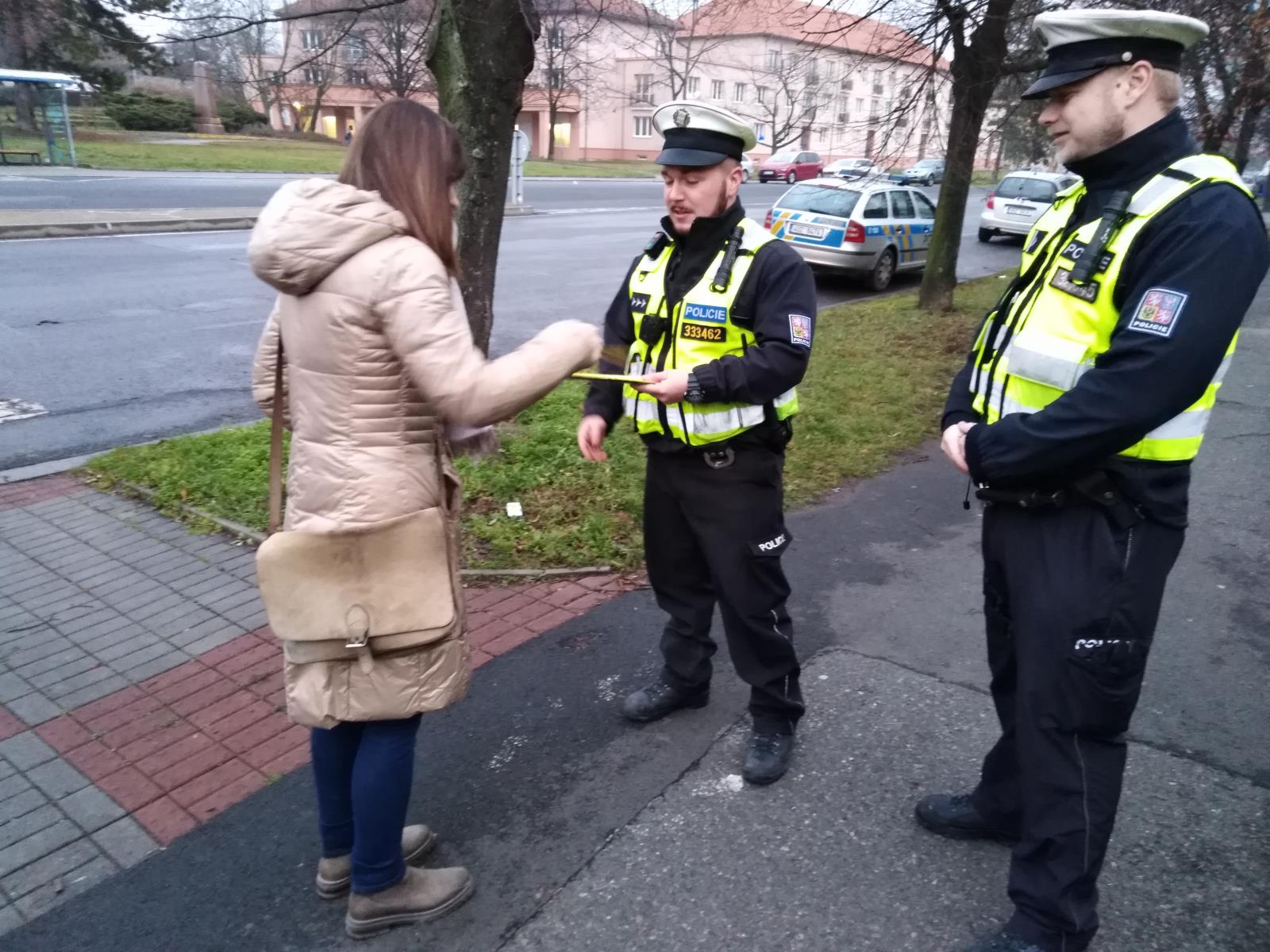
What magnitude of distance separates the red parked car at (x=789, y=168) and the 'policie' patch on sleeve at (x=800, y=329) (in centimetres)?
4195

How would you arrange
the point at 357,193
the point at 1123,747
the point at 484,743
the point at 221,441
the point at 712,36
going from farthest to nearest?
1. the point at 712,36
2. the point at 221,441
3. the point at 484,743
4. the point at 1123,747
5. the point at 357,193

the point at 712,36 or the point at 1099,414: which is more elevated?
the point at 712,36

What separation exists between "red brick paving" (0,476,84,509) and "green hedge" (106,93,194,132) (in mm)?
45158

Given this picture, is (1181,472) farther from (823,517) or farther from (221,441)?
(221,441)

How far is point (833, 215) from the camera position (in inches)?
568

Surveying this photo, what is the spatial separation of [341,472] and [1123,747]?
6.09ft

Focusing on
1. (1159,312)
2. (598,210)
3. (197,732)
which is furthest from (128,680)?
(598,210)

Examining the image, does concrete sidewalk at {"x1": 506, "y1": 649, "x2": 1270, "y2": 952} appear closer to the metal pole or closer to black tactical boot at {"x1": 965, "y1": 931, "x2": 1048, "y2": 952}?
black tactical boot at {"x1": 965, "y1": 931, "x2": 1048, "y2": 952}

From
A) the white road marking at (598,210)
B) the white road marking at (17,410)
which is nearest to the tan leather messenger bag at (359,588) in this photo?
the white road marking at (17,410)

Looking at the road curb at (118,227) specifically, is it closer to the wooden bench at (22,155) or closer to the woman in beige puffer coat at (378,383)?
the wooden bench at (22,155)

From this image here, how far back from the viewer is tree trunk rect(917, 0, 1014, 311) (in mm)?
10383

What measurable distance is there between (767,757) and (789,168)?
42.8 metres

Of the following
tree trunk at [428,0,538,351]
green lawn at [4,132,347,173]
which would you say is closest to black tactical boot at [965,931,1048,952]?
tree trunk at [428,0,538,351]

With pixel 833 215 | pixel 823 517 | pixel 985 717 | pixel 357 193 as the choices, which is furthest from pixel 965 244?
pixel 357 193
